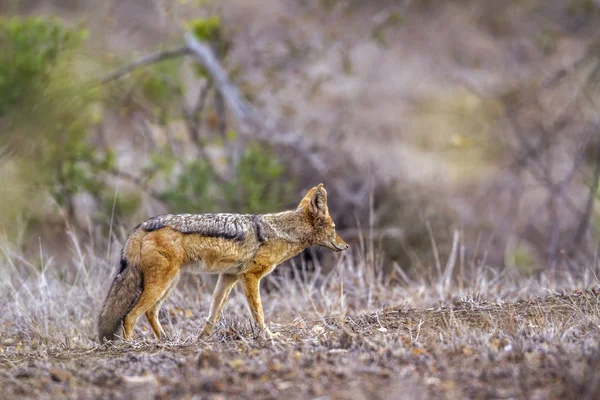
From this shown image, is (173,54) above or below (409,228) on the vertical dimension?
above

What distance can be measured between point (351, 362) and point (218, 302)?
2.38 m

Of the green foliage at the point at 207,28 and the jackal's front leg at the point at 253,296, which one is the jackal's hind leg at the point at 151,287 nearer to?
the jackal's front leg at the point at 253,296

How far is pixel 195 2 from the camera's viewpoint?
14.6 m

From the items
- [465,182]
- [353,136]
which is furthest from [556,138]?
[353,136]

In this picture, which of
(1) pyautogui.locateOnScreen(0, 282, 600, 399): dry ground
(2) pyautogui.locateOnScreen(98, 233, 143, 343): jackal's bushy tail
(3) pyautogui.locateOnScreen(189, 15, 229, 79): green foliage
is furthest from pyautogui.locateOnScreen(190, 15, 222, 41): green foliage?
(1) pyautogui.locateOnScreen(0, 282, 600, 399): dry ground

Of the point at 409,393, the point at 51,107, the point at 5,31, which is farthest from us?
the point at 5,31

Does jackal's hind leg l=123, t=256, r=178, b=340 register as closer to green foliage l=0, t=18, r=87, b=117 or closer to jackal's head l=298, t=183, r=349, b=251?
jackal's head l=298, t=183, r=349, b=251

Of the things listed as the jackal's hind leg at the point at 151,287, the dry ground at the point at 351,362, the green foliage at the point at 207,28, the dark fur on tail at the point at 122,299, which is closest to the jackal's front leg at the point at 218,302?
the dry ground at the point at 351,362

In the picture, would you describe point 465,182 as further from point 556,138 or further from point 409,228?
point 409,228

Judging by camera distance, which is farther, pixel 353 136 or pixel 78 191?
pixel 353 136

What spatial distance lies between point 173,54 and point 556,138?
891cm

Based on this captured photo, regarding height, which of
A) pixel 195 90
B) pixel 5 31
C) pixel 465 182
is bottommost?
pixel 465 182

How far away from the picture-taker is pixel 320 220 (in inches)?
299

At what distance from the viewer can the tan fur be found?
664 centimetres
